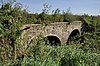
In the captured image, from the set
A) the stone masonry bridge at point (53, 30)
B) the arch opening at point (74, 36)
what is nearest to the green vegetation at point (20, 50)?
the stone masonry bridge at point (53, 30)

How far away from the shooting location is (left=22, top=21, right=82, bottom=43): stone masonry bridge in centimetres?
941

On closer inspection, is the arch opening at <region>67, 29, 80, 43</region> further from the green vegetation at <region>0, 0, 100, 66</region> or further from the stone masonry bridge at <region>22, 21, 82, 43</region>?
the green vegetation at <region>0, 0, 100, 66</region>

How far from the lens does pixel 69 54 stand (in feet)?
27.8

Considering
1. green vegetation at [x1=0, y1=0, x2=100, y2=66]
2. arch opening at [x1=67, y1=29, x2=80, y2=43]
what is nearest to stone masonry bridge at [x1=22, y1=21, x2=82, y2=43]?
arch opening at [x1=67, y1=29, x2=80, y2=43]

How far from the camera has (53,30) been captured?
12047 millimetres

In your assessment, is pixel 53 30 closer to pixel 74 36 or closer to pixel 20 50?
pixel 20 50

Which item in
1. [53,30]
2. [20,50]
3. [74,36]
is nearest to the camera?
[20,50]

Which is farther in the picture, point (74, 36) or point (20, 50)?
point (74, 36)

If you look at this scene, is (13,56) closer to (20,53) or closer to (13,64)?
(20,53)

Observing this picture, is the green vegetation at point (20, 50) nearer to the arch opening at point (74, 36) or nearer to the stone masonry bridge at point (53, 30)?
the stone masonry bridge at point (53, 30)

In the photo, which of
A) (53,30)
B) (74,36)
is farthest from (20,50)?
(74,36)

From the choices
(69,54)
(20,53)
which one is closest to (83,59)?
(69,54)

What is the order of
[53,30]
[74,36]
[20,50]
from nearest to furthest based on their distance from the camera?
[20,50], [53,30], [74,36]

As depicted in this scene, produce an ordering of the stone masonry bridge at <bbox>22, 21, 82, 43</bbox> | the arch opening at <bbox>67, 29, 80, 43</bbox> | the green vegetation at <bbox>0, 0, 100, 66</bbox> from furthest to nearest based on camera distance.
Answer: the arch opening at <bbox>67, 29, 80, 43</bbox>, the stone masonry bridge at <bbox>22, 21, 82, 43</bbox>, the green vegetation at <bbox>0, 0, 100, 66</bbox>
